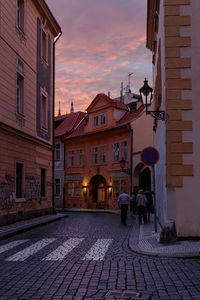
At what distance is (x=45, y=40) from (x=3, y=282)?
1901 centimetres

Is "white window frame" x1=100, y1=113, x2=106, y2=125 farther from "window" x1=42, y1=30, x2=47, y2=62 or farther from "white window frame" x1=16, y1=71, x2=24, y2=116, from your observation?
"white window frame" x1=16, y1=71, x2=24, y2=116

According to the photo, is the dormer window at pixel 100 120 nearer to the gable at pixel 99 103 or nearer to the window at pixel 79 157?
the gable at pixel 99 103

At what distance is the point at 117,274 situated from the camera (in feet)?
22.2

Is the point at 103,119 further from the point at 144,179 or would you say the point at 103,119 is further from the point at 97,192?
the point at 144,179

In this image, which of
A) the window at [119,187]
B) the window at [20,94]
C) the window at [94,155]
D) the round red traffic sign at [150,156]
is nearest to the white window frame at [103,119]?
the window at [94,155]

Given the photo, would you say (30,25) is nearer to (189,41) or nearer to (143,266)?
(189,41)

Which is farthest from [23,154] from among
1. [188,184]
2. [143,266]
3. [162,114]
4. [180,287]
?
[180,287]

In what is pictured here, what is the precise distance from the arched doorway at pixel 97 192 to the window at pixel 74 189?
1.51 meters

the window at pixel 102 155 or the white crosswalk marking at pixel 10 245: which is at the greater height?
the window at pixel 102 155

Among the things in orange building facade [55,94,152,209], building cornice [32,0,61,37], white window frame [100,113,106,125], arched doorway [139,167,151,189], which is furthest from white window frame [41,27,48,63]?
white window frame [100,113,106,125]

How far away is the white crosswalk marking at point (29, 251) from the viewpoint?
28.2 ft

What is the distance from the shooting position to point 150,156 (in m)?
12.6

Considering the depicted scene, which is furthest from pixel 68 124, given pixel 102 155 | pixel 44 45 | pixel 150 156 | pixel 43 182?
pixel 150 156

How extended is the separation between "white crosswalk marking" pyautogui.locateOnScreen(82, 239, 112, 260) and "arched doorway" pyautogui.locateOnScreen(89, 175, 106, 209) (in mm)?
25629
